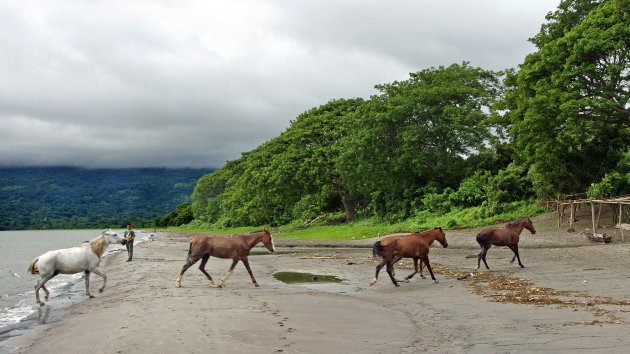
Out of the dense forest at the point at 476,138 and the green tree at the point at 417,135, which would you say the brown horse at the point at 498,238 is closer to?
the dense forest at the point at 476,138

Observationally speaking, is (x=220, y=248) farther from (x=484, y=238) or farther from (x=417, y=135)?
(x=417, y=135)

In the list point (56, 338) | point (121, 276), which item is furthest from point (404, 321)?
point (121, 276)

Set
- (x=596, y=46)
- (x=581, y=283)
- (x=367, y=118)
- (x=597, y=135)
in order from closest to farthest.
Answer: (x=581, y=283)
(x=596, y=46)
(x=597, y=135)
(x=367, y=118)

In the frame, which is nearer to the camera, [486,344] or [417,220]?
[486,344]

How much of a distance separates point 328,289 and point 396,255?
253 cm

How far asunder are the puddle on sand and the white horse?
6588 mm

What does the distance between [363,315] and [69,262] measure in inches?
398

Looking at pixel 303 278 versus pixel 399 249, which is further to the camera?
pixel 303 278

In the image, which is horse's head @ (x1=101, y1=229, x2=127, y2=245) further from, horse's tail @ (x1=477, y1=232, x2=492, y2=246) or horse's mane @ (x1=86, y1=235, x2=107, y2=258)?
horse's tail @ (x1=477, y1=232, x2=492, y2=246)

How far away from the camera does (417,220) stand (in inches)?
1635

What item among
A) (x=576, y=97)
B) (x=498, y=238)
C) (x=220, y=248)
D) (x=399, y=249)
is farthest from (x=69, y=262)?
(x=576, y=97)

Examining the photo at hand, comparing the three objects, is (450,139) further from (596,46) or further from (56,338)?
(56,338)

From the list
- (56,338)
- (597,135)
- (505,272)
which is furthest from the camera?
(597,135)

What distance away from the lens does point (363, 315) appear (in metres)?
10.4
